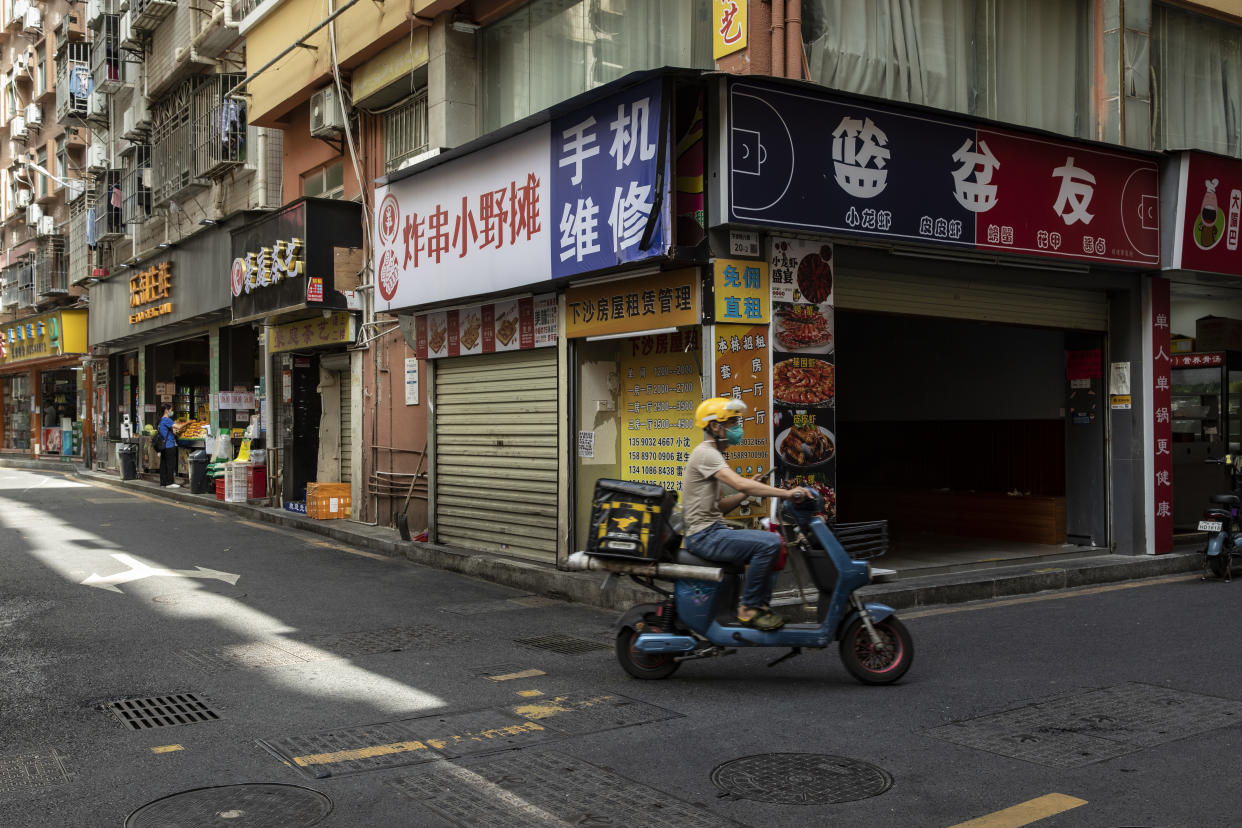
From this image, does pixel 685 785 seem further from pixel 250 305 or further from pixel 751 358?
pixel 250 305

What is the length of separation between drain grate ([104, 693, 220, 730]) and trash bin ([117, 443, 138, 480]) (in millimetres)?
21344

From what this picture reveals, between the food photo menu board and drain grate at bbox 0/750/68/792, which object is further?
the food photo menu board

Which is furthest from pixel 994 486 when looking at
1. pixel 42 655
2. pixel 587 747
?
pixel 42 655

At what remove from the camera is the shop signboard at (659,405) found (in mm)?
10523

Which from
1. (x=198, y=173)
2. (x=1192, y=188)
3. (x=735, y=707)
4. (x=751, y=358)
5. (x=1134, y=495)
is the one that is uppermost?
(x=198, y=173)

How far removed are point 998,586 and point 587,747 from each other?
629 cm

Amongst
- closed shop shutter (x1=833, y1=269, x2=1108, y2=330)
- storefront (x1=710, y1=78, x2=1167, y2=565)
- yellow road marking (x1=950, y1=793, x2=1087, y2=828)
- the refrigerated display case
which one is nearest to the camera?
yellow road marking (x1=950, y1=793, x2=1087, y2=828)

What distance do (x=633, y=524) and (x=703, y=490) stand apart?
53 centimetres

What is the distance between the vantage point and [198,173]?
23.0 meters

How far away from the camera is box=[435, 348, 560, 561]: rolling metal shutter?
1202 cm

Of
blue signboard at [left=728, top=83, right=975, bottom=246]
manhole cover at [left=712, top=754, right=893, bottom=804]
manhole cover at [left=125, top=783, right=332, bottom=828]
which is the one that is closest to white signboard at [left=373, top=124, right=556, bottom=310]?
blue signboard at [left=728, top=83, right=975, bottom=246]

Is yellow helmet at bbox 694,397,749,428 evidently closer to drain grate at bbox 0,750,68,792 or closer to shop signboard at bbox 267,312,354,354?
drain grate at bbox 0,750,68,792

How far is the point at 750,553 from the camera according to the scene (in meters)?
6.98

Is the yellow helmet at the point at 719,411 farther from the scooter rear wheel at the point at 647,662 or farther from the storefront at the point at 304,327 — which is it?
the storefront at the point at 304,327
